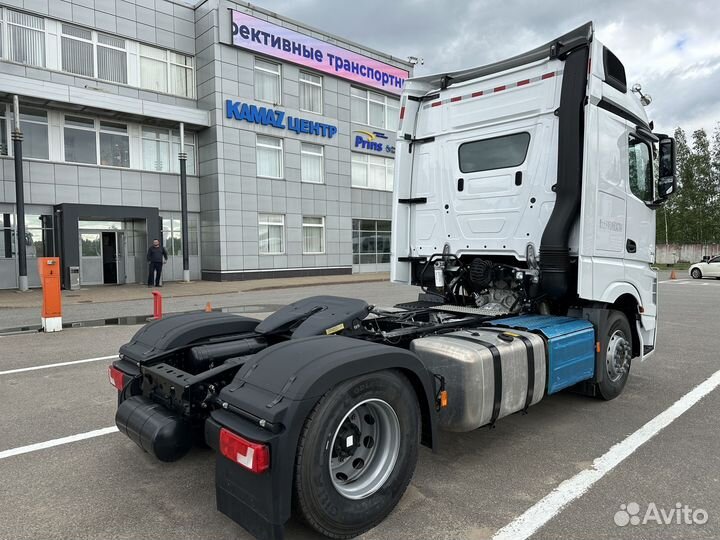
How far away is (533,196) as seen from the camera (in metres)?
4.92

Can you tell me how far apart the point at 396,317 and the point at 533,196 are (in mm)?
1781

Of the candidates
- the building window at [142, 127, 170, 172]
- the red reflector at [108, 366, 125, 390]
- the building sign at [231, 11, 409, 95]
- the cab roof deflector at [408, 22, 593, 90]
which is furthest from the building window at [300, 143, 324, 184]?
the red reflector at [108, 366, 125, 390]

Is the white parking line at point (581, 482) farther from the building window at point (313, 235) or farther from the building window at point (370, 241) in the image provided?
the building window at point (370, 241)

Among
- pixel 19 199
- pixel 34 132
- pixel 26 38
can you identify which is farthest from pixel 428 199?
pixel 26 38

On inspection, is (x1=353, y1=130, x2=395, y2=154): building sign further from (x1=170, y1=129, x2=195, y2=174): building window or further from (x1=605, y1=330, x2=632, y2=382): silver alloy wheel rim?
(x1=605, y1=330, x2=632, y2=382): silver alloy wheel rim

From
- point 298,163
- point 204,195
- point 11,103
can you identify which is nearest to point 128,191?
point 204,195

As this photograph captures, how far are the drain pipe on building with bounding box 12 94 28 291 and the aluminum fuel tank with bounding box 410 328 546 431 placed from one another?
1871cm

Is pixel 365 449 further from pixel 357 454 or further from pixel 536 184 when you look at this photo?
pixel 536 184

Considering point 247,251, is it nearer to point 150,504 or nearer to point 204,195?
point 204,195

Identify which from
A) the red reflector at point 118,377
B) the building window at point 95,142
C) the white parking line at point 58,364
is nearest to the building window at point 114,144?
the building window at point 95,142

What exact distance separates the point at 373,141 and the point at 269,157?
679 centimetres

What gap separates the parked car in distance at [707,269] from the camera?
2559cm

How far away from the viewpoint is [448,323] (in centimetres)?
439

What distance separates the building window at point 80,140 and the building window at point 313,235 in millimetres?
9846
